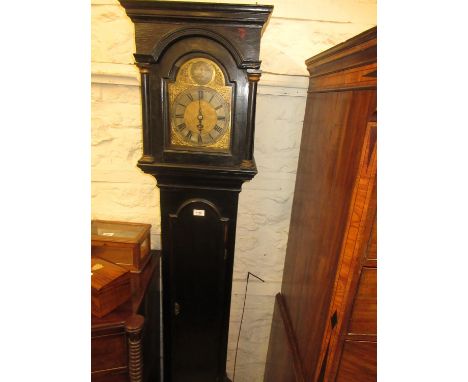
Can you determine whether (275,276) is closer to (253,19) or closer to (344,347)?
(344,347)

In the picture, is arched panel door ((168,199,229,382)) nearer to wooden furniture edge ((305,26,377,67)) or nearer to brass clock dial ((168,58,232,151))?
brass clock dial ((168,58,232,151))

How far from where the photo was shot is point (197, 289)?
4.05ft

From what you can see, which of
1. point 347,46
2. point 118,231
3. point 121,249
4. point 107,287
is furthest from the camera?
point 118,231

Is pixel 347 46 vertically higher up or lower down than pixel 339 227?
higher up

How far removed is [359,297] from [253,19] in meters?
0.84

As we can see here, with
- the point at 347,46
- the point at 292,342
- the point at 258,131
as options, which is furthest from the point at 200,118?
the point at 292,342

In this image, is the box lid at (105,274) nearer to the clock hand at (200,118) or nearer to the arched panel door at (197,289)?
the arched panel door at (197,289)

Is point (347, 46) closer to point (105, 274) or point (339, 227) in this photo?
point (339, 227)

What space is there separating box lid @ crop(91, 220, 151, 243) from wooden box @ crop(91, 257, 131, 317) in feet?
0.33

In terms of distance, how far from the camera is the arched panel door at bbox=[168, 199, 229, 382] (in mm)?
1144

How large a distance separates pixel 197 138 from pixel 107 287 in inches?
23.6

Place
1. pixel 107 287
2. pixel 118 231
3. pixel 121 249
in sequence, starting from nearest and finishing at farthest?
pixel 107 287, pixel 121 249, pixel 118 231
